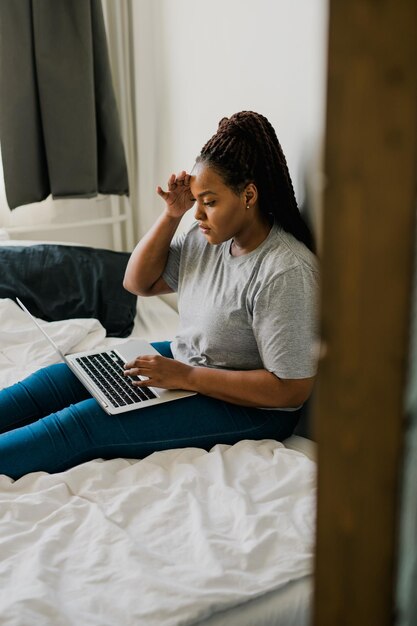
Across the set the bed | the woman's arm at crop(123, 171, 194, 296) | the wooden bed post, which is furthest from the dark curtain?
the wooden bed post

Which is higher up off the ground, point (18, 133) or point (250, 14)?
point (250, 14)

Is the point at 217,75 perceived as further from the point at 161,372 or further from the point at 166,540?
the point at 166,540

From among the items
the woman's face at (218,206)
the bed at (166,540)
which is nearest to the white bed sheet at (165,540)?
the bed at (166,540)

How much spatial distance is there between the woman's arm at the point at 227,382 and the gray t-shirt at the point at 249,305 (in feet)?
0.09

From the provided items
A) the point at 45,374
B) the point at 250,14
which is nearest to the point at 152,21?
the point at 250,14

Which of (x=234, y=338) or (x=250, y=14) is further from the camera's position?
(x=250, y=14)

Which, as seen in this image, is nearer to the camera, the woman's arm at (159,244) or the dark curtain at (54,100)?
the woman's arm at (159,244)

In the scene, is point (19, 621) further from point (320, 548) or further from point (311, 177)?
point (311, 177)

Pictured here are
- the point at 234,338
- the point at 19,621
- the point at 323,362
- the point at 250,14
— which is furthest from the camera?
the point at 250,14

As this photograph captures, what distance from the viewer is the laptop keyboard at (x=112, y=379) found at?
59.6 inches

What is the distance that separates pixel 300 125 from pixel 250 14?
0.40 meters

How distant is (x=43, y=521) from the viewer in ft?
4.14

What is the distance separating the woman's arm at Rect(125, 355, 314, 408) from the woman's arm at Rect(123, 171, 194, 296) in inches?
10.8

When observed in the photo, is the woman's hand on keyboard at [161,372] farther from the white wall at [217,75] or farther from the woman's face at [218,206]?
the white wall at [217,75]
